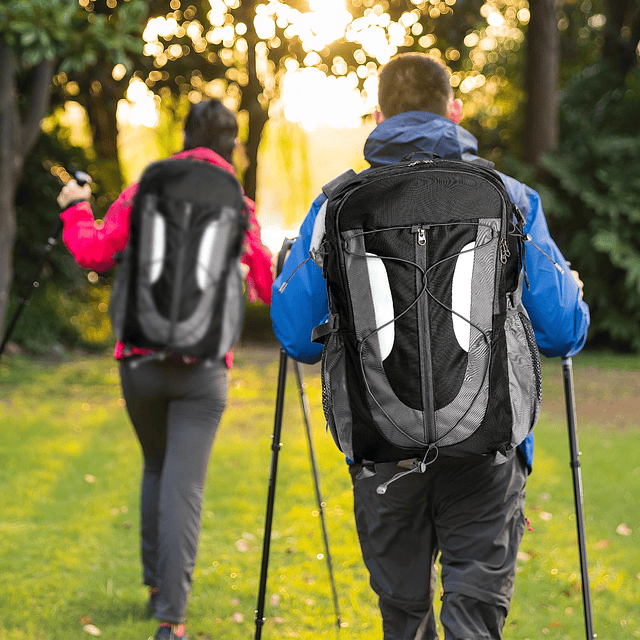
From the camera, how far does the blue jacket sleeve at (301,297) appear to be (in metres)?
2.47

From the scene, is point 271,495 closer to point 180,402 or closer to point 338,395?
point 180,402

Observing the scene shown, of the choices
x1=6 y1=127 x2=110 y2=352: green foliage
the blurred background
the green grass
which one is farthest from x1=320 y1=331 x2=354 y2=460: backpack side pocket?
x1=6 y1=127 x2=110 y2=352: green foliage

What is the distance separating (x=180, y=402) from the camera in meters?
3.32

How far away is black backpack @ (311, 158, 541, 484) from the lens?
7.12 feet

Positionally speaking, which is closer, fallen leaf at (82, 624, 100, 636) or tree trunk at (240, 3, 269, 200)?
fallen leaf at (82, 624, 100, 636)

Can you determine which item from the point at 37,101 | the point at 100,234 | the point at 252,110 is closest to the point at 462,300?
the point at 100,234

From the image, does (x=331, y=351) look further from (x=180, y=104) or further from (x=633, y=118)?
(x=180, y=104)

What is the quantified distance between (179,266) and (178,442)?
1032 millimetres

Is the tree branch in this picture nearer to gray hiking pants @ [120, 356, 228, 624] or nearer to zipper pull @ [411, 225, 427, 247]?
gray hiking pants @ [120, 356, 228, 624]

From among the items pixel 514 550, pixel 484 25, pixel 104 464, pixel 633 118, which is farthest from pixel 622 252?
pixel 514 550

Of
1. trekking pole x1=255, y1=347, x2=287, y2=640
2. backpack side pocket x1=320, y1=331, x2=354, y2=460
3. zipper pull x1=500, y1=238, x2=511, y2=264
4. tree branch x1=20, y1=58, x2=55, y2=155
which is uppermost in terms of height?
tree branch x1=20, y1=58, x2=55, y2=155

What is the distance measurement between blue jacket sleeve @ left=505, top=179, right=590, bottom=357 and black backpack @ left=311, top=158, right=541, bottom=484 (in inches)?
5.3

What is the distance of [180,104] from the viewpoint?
17875 millimetres

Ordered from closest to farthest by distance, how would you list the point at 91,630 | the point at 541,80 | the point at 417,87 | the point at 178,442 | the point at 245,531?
the point at 417,87 → the point at 178,442 → the point at 91,630 → the point at 245,531 → the point at 541,80
